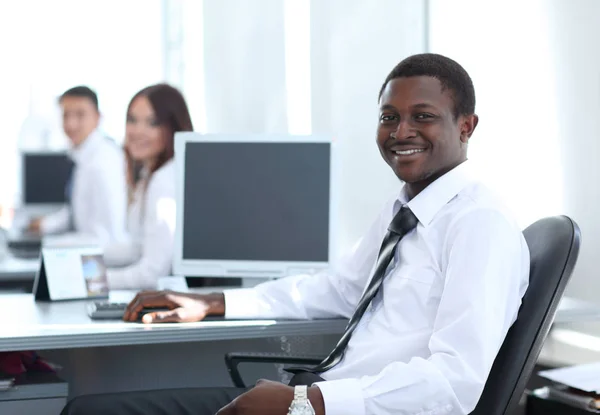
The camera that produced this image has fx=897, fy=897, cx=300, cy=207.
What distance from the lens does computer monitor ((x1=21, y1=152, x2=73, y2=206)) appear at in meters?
6.35

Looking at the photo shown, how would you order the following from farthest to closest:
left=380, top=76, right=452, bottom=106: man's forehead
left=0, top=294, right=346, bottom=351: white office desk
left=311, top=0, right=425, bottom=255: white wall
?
left=311, top=0, right=425, bottom=255: white wall < left=0, top=294, right=346, bottom=351: white office desk < left=380, top=76, right=452, bottom=106: man's forehead

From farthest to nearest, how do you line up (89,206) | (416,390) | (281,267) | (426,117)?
(89,206), (281,267), (426,117), (416,390)

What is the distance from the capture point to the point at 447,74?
1.98 m

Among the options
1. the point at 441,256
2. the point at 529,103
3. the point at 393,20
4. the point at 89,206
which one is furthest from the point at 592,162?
the point at 89,206

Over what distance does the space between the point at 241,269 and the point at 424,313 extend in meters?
1.08

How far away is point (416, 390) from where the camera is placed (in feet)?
5.49

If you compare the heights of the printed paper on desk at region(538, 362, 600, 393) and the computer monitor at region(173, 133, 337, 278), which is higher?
the computer monitor at region(173, 133, 337, 278)

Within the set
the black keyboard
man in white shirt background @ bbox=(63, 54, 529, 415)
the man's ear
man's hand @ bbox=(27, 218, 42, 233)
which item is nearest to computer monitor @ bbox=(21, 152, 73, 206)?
man's hand @ bbox=(27, 218, 42, 233)

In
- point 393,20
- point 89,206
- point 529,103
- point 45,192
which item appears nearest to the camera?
point 529,103

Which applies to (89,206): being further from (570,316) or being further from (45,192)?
(570,316)

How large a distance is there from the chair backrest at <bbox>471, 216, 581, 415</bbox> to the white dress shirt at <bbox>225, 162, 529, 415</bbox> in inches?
1.2

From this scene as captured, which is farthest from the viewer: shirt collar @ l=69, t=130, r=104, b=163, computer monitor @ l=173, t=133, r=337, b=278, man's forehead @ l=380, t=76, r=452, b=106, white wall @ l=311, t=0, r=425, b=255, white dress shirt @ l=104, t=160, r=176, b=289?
shirt collar @ l=69, t=130, r=104, b=163

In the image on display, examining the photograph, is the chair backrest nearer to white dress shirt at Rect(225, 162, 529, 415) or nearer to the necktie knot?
white dress shirt at Rect(225, 162, 529, 415)

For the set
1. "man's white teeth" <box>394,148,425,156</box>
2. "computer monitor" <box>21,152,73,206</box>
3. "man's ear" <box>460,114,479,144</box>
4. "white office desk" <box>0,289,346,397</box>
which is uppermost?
"man's ear" <box>460,114,479,144</box>
